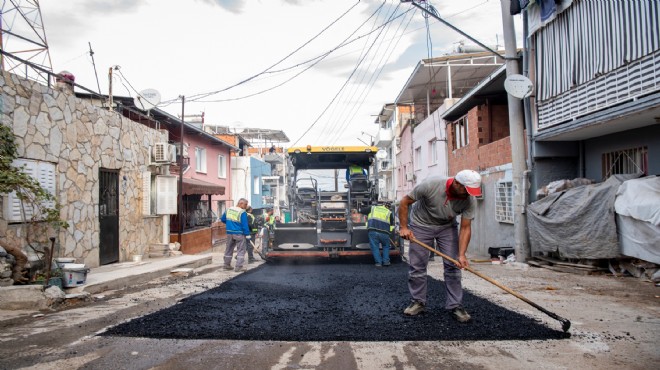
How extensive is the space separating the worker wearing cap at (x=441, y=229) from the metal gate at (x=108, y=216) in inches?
268

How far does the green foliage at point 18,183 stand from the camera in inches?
234

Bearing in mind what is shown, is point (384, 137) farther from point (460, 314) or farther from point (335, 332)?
point (335, 332)

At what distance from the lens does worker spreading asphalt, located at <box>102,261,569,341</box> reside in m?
3.86

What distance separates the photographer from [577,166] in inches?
395

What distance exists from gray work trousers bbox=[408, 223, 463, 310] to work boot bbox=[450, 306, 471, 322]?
4 centimetres

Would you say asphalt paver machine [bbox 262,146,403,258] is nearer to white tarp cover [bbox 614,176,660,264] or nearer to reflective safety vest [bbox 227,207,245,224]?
reflective safety vest [bbox 227,207,245,224]

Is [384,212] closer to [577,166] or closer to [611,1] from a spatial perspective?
[577,166]

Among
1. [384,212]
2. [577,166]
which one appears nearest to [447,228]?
[384,212]

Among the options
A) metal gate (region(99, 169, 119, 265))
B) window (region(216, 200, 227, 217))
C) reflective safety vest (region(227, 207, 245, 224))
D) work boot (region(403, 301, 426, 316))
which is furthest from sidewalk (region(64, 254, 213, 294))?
window (region(216, 200, 227, 217))

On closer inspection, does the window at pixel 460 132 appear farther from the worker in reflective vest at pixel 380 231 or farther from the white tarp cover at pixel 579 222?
the worker in reflective vest at pixel 380 231

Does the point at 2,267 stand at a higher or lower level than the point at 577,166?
lower

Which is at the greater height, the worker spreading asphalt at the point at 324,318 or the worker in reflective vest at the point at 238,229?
the worker in reflective vest at the point at 238,229

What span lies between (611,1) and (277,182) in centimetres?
3236

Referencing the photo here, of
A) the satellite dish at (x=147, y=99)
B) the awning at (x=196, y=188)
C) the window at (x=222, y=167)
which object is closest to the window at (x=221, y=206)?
the window at (x=222, y=167)
